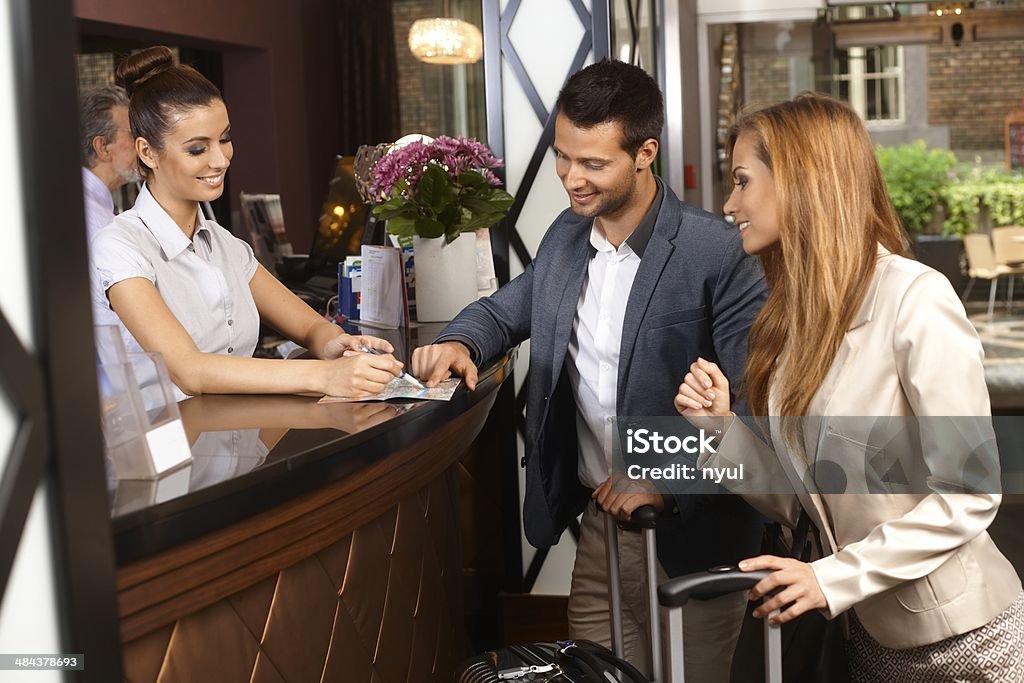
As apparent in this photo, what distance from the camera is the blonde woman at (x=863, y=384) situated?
1515 millimetres

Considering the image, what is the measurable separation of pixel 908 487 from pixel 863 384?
0.16 metres

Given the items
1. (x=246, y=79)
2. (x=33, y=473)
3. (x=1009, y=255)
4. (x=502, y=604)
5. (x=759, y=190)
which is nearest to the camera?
(x=33, y=473)

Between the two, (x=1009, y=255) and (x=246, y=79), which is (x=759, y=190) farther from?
(x=1009, y=255)

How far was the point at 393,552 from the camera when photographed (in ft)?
6.60

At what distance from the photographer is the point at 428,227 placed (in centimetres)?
310

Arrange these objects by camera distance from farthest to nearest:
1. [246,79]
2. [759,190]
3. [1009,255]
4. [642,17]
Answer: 1. [1009,255]
2. [246,79]
3. [642,17]
4. [759,190]

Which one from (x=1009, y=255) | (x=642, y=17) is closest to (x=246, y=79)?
(x=642, y=17)

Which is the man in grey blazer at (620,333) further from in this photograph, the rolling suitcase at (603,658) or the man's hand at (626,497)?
the rolling suitcase at (603,658)

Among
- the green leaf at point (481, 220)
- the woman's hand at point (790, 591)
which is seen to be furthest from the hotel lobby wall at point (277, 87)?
the woman's hand at point (790, 591)

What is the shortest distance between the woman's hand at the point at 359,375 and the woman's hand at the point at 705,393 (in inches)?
21.8

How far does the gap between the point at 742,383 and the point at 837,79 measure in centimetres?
949

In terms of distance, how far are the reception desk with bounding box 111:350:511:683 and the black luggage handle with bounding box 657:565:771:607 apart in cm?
51

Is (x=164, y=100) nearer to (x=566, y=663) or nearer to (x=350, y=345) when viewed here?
(x=350, y=345)

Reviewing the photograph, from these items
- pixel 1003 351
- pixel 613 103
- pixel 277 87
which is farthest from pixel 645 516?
pixel 1003 351
